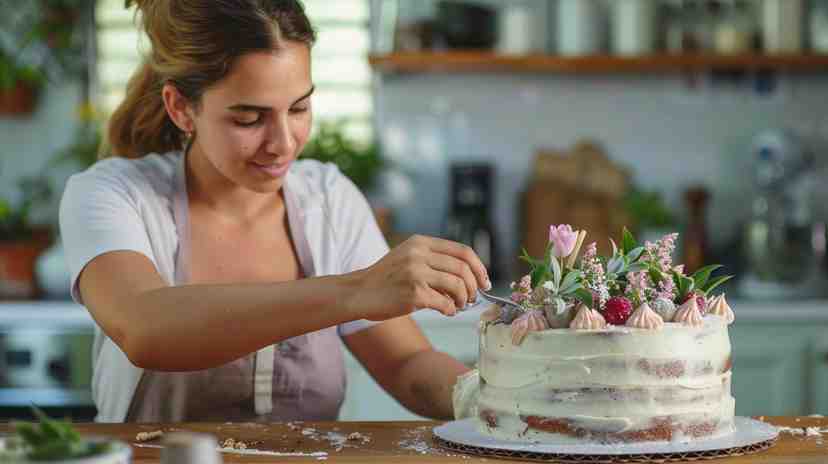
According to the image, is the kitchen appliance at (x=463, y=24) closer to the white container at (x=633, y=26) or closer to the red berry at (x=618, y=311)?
the white container at (x=633, y=26)

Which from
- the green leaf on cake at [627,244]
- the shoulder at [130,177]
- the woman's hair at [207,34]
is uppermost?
the woman's hair at [207,34]

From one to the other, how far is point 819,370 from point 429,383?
5.63ft

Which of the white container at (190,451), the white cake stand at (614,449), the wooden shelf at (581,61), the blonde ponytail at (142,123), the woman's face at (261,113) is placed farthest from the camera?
the wooden shelf at (581,61)

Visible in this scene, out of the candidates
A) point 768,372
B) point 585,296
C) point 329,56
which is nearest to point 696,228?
point 768,372

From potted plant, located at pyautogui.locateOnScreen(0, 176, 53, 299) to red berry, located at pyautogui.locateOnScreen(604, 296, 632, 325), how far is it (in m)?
2.42

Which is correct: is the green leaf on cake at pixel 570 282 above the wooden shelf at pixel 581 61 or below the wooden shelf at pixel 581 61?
below

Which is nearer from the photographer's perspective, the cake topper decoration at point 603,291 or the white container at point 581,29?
the cake topper decoration at point 603,291

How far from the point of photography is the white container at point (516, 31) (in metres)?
3.86

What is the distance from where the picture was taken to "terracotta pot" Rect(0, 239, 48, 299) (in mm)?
3646

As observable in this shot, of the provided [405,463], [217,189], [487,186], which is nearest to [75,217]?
[217,189]

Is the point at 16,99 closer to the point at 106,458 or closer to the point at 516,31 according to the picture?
the point at 516,31

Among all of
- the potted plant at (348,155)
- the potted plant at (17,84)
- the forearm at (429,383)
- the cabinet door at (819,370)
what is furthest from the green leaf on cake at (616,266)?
the potted plant at (17,84)

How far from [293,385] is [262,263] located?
226 mm

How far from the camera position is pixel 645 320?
1583 mm
